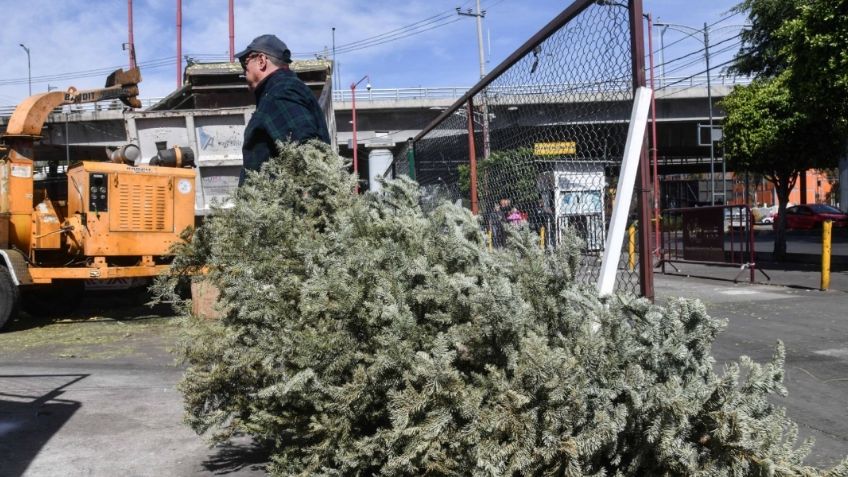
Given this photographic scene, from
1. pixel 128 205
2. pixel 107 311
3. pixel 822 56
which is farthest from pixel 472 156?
pixel 822 56

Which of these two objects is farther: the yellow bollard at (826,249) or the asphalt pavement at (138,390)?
the yellow bollard at (826,249)

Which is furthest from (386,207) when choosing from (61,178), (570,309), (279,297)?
(61,178)

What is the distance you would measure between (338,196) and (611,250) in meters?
1.33

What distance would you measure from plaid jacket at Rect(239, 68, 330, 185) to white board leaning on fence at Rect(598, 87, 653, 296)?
1797 millimetres

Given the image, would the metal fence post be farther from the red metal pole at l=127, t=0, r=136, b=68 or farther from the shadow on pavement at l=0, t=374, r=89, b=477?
the red metal pole at l=127, t=0, r=136, b=68

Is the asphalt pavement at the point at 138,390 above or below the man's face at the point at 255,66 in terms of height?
below

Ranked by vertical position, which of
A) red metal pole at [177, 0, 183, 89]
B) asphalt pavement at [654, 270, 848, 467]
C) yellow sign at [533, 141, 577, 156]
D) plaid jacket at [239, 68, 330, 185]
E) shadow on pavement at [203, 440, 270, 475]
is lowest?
asphalt pavement at [654, 270, 848, 467]

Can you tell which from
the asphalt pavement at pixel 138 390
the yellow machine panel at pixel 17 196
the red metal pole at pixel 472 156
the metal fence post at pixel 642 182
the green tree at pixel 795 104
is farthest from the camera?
the green tree at pixel 795 104

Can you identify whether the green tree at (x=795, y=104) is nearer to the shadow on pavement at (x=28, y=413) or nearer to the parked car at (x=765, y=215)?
the shadow on pavement at (x=28, y=413)

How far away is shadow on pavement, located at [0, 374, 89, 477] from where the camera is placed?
409 centimetres

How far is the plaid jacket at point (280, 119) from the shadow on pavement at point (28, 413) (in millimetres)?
1904

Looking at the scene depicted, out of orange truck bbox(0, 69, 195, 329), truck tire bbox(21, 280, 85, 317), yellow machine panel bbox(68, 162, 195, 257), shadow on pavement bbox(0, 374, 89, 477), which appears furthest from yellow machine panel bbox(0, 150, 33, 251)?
shadow on pavement bbox(0, 374, 89, 477)

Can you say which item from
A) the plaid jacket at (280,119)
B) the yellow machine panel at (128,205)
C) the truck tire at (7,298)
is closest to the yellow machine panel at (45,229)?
the yellow machine panel at (128,205)

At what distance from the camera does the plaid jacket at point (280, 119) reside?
13.2 ft
